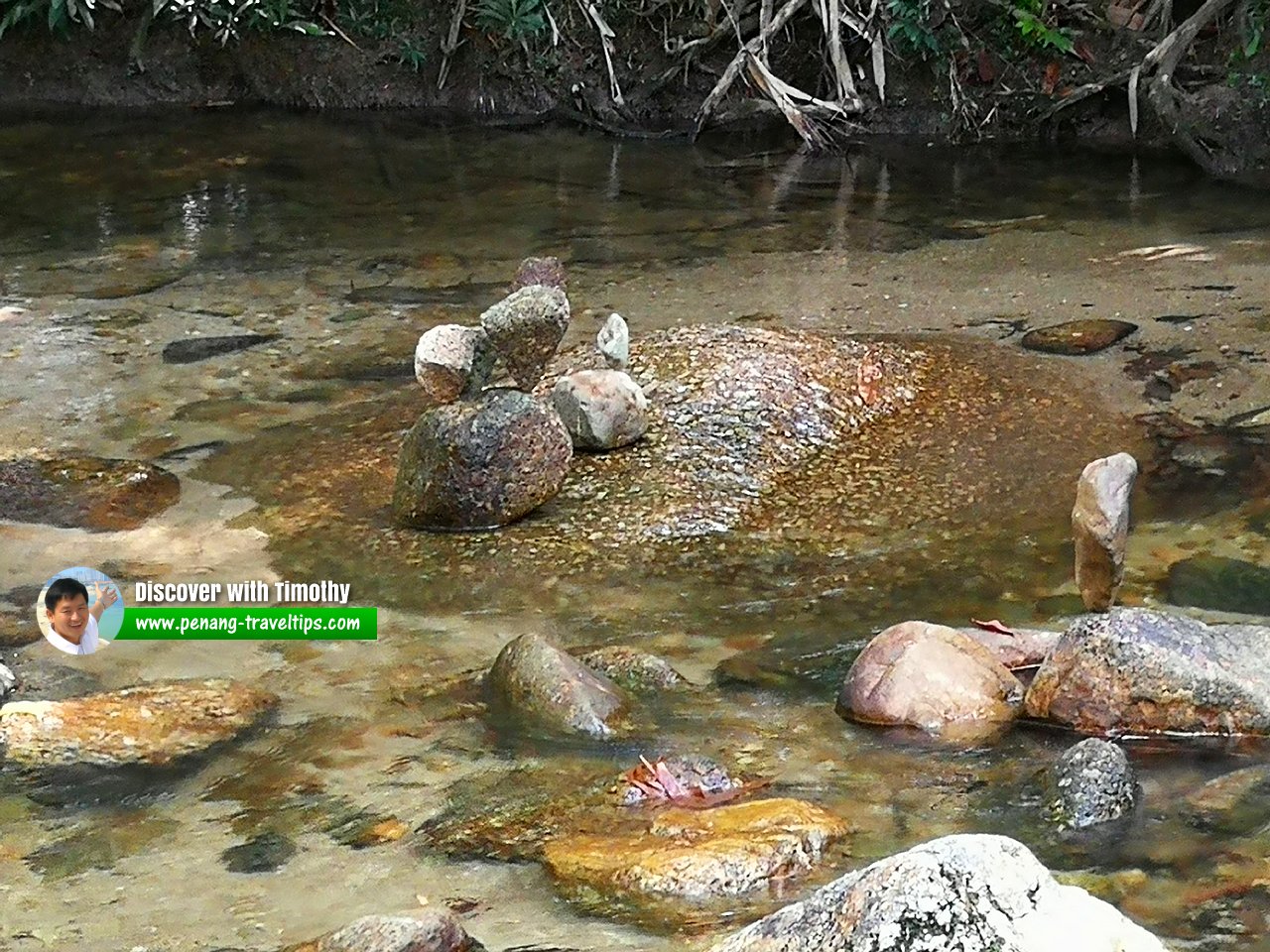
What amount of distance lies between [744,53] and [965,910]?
885 centimetres

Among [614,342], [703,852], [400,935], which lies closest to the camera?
[400,935]

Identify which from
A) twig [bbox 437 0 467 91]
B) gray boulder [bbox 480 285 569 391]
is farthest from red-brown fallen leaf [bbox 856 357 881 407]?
twig [bbox 437 0 467 91]

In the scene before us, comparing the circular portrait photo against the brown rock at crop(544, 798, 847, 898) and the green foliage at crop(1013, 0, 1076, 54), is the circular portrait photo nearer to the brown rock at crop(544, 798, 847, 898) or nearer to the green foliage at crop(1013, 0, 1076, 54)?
the brown rock at crop(544, 798, 847, 898)

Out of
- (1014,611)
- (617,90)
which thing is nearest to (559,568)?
(1014,611)

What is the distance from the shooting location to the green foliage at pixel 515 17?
10984 mm

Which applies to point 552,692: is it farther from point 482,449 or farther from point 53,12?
point 53,12

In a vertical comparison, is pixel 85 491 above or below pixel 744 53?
below

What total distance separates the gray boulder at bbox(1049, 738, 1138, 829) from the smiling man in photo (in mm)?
2379

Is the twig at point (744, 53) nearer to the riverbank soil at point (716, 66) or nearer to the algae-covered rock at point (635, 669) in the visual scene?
the riverbank soil at point (716, 66)

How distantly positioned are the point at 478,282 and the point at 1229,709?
4.79 metres

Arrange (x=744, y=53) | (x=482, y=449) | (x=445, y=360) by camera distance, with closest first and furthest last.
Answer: (x=482, y=449) < (x=445, y=360) < (x=744, y=53)

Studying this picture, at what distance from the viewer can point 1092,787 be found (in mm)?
3133

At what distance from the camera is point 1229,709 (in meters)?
3.49

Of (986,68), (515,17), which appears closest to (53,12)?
(515,17)
